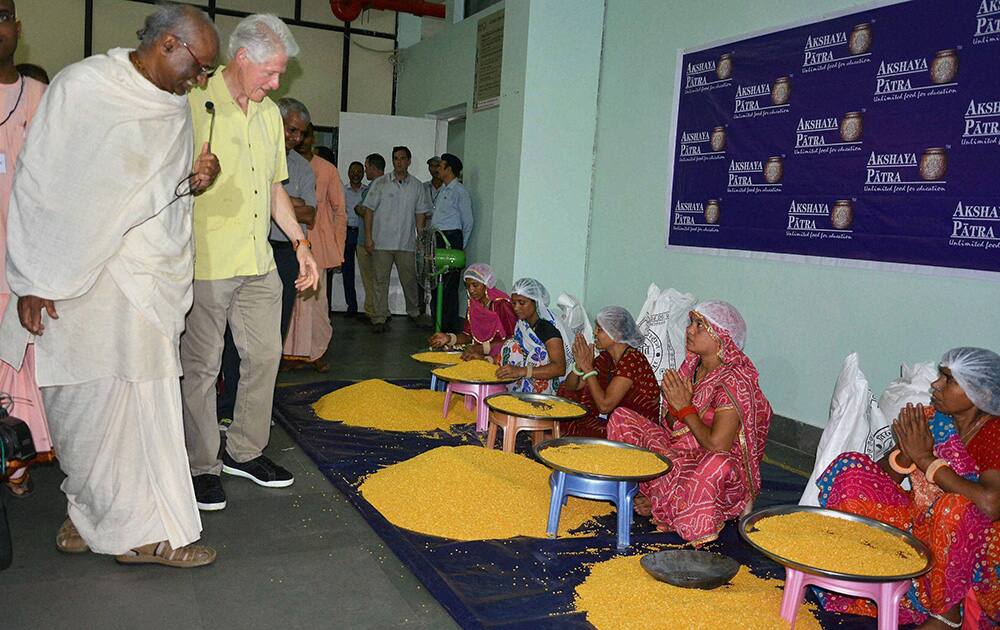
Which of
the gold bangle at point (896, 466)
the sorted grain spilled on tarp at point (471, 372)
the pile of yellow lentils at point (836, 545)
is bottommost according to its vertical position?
the pile of yellow lentils at point (836, 545)

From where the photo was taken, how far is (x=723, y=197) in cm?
471

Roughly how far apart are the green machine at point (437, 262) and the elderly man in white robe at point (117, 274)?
4832 mm

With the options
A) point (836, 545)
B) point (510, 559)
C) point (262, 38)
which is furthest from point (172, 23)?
point (836, 545)

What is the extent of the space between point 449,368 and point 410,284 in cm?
400

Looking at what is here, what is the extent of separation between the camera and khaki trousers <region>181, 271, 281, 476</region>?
9.92 ft

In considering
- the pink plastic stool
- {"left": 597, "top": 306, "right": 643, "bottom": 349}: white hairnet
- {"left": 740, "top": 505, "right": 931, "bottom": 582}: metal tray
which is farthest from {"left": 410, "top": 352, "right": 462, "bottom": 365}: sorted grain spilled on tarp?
{"left": 740, "top": 505, "right": 931, "bottom": 582}: metal tray

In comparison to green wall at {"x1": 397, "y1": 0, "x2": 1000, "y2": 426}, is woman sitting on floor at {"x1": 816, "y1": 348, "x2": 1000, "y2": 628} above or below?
below

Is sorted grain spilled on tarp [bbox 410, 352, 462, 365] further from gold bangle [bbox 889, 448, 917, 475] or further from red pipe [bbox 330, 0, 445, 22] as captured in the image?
red pipe [bbox 330, 0, 445, 22]

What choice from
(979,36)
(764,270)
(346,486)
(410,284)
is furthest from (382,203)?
(979,36)

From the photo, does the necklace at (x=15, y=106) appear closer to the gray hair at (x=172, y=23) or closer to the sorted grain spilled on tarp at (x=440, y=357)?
the gray hair at (x=172, y=23)

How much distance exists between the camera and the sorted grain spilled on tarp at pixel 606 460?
278cm

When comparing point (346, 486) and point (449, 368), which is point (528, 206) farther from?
point (346, 486)

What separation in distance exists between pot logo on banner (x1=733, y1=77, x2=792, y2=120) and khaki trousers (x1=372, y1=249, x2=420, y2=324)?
4.35 meters

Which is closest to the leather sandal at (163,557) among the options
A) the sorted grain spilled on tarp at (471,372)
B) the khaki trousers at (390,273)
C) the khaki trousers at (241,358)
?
the khaki trousers at (241,358)
